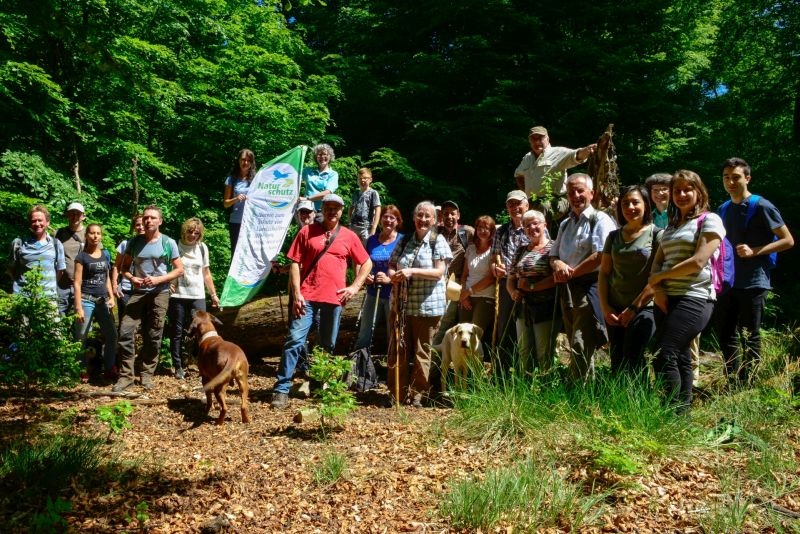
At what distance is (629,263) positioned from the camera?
4.56 m

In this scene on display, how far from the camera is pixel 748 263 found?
17.2 feet

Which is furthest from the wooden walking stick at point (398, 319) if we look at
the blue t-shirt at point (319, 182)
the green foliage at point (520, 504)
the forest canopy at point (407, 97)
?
the forest canopy at point (407, 97)

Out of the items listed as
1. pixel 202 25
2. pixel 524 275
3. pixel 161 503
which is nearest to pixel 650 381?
pixel 524 275

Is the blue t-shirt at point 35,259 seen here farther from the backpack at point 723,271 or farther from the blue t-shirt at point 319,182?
the backpack at point 723,271

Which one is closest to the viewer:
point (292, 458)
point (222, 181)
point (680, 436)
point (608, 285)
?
point (680, 436)

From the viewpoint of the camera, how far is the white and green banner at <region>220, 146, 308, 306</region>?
7637mm

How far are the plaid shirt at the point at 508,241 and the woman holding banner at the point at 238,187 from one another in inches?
142

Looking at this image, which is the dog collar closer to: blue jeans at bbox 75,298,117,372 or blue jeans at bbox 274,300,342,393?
blue jeans at bbox 274,300,342,393

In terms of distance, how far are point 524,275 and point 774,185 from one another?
363 inches

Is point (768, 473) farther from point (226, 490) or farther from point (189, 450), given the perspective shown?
point (189, 450)

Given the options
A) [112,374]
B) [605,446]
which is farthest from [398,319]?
[112,374]

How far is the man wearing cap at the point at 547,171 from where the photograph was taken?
21.6 feet

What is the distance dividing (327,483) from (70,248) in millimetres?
4863

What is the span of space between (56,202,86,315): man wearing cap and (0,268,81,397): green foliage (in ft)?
5.67
